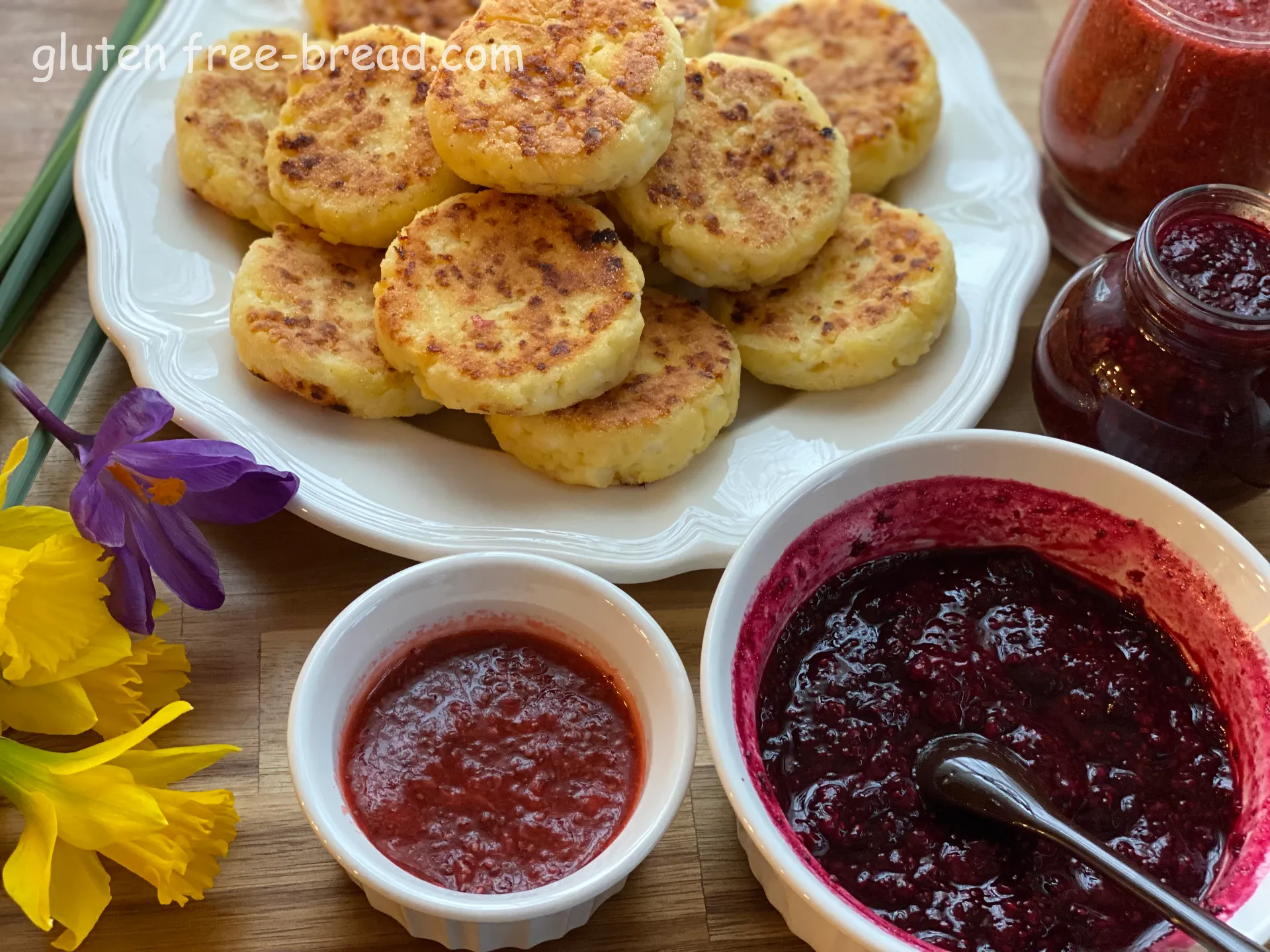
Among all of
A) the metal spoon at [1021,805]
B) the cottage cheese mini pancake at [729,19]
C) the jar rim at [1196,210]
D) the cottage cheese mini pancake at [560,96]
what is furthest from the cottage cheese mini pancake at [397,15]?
the metal spoon at [1021,805]

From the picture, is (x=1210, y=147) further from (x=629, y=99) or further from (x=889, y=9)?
(x=629, y=99)

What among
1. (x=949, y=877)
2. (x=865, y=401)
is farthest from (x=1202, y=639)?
(x=865, y=401)

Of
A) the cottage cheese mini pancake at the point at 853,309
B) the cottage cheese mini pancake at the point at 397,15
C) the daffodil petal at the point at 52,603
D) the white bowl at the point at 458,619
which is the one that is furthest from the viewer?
the cottage cheese mini pancake at the point at 397,15

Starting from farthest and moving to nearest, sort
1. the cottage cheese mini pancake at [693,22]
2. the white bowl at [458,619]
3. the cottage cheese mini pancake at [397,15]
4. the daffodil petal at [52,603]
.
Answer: the cottage cheese mini pancake at [397,15] → the cottage cheese mini pancake at [693,22] → the daffodil petal at [52,603] → the white bowl at [458,619]

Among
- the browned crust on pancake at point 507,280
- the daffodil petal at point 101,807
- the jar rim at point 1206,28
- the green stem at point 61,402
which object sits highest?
the jar rim at point 1206,28

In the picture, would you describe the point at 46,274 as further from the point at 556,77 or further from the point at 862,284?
the point at 862,284

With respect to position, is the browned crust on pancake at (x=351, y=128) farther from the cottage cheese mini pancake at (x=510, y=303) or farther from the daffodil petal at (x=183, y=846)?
the daffodil petal at (x=183, y=846)

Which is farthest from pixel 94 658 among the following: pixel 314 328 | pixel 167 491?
pixel 314 328
